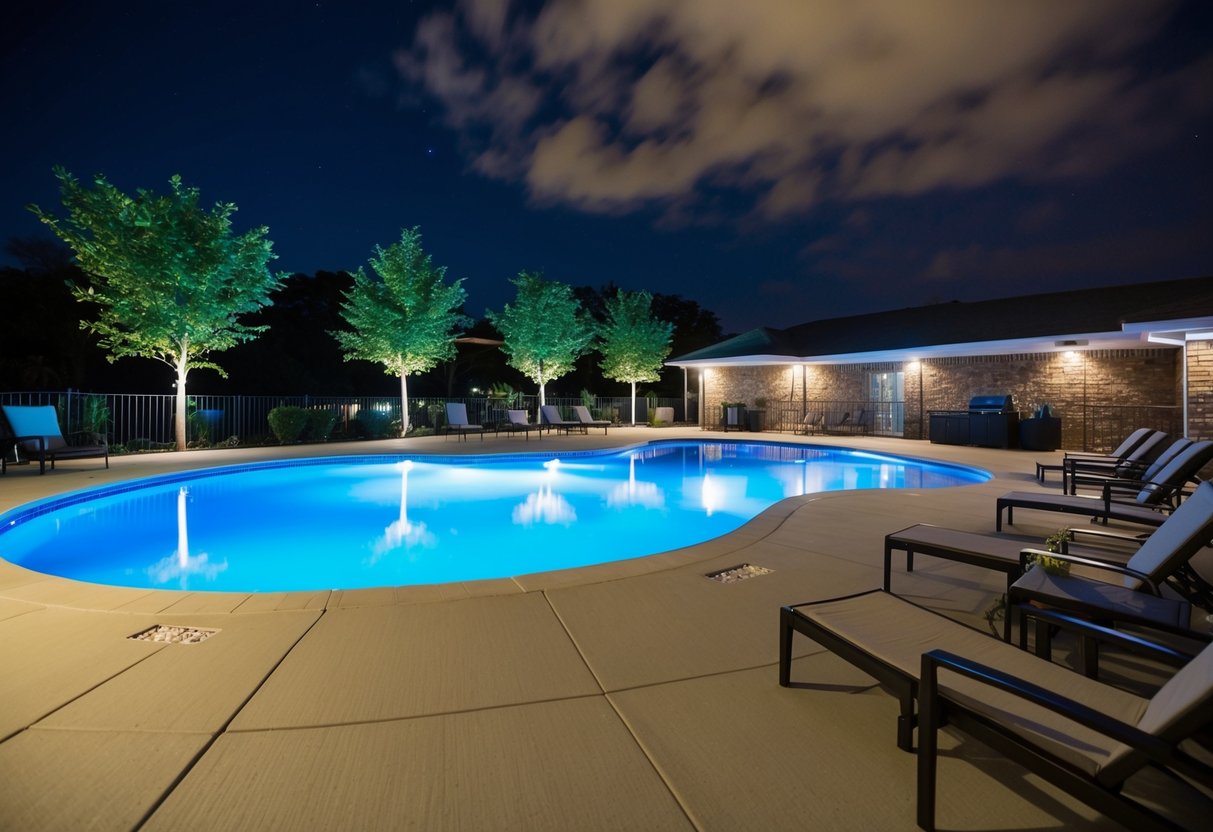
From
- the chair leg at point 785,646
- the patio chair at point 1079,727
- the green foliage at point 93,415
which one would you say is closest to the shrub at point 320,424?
the green foliage at point 93,415

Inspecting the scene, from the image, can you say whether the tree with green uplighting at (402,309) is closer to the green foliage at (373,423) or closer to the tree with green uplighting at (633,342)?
the green foliage at (373,423)

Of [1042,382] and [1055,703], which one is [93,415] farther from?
[1042,382]

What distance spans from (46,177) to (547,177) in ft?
121

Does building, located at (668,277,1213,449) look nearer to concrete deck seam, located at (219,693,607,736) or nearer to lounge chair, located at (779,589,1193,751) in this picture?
lounge chair, located at (779,589,1193,751)

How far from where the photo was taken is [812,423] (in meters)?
18.4

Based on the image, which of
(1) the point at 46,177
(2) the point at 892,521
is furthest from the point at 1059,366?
(1) the point at 46,177

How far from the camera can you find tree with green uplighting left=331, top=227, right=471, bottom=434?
16578 millimetres

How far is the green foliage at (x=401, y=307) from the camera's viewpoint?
652 inches

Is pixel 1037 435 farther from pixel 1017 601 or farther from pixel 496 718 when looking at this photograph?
pixel 496 718

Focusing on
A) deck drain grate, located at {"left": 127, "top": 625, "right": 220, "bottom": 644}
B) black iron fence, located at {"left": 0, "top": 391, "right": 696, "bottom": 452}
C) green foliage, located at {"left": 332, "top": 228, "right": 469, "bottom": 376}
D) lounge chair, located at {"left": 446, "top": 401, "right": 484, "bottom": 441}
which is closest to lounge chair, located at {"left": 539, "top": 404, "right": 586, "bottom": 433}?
lounge chair, located at {"left": 446, "top": 401, "right": 484, "bottom": 441}

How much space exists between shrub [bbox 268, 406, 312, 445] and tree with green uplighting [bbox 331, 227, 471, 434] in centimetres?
324

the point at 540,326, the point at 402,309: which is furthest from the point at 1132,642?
the point at 540,326

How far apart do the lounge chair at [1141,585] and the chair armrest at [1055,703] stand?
1.10m

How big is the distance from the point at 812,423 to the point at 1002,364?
5356mm
